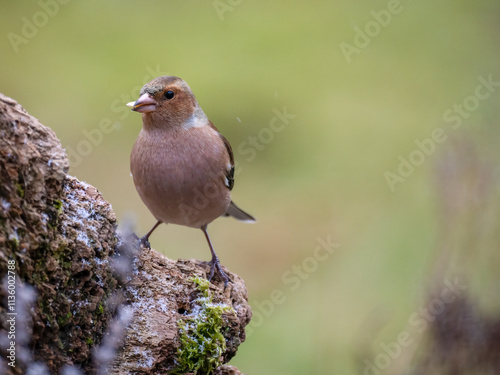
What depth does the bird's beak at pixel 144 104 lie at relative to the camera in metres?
3.11

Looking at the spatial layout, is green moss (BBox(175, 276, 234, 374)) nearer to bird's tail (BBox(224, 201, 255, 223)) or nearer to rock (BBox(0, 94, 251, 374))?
rock (BBox(0, 94, 251, 374))

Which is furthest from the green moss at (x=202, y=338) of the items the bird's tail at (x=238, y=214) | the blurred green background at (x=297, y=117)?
the blurred green background at (x=297, y=117)

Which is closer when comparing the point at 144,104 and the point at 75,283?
the point at 75,283

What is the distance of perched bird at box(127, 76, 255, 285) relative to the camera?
3117 millimetres

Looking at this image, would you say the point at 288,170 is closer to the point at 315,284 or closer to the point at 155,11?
the point at 315,284

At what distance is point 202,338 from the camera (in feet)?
7.77

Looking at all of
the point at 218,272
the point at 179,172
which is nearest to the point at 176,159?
the point at 179,172

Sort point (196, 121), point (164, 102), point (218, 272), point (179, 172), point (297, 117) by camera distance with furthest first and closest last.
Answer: point (297, 117) → point (196, 121) → point (164, 102) → point (179, 172) → point (218, 272)

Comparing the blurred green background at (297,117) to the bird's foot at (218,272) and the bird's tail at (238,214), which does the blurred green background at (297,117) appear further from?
the bird's foot at (218,272)

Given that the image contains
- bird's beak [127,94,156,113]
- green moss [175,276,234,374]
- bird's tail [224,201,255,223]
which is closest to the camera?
green moss [175,276,234,374]

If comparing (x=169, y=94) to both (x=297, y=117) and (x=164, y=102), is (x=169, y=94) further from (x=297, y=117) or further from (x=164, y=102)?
(x=297, y=117)

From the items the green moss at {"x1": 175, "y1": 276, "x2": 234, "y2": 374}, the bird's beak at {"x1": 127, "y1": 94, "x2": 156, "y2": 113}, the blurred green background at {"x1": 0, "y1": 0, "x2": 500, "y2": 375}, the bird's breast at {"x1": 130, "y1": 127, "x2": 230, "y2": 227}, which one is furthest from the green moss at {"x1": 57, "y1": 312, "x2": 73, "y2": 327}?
the blurred green background at {"x1": 0, "y1": 0, "x2": 500, "y2": 375}

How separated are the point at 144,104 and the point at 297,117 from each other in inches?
203

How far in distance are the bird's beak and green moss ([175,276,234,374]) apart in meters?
1.06
